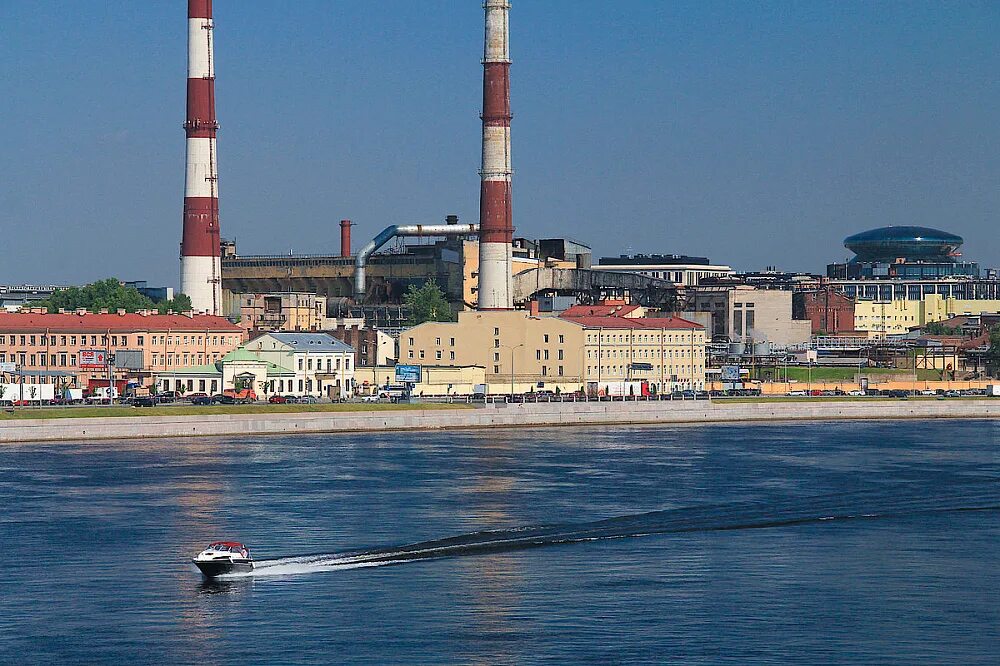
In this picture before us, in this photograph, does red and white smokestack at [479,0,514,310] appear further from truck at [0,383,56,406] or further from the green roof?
truck at [0,383,56,406]

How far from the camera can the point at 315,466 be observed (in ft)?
197

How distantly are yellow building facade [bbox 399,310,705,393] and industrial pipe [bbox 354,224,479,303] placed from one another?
72.9 feet

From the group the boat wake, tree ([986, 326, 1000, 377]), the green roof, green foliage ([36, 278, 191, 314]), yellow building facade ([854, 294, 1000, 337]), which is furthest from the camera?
yellow building facade ([854, 294, 1000, 337])

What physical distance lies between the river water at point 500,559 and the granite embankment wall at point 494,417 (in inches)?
314

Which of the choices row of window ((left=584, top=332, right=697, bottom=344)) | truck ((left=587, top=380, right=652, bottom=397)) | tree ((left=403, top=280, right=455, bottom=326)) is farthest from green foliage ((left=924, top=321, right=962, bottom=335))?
truck ((left=587, top=380, right=652, bottom=397))

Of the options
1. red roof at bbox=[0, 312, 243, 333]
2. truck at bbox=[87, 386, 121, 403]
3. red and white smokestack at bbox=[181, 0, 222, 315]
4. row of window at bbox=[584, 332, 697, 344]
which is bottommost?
truck at bbox=[87, 386, 121, 403]

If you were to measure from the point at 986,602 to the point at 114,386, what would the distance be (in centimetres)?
6630

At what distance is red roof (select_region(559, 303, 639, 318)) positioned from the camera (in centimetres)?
10925

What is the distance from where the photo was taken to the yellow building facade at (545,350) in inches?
4035

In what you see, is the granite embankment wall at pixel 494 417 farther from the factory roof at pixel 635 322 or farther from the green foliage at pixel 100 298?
the green foliage at pixel 100 298

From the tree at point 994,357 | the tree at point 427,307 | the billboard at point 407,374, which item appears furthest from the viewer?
the tree at point 994,357

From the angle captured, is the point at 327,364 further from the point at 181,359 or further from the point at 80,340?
the point at 80,340

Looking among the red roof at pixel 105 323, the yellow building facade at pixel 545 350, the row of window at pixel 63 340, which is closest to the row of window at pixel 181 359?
the red roof at pixel 105 323

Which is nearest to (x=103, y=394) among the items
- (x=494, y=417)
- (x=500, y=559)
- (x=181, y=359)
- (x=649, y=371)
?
(x=181, y=359)
